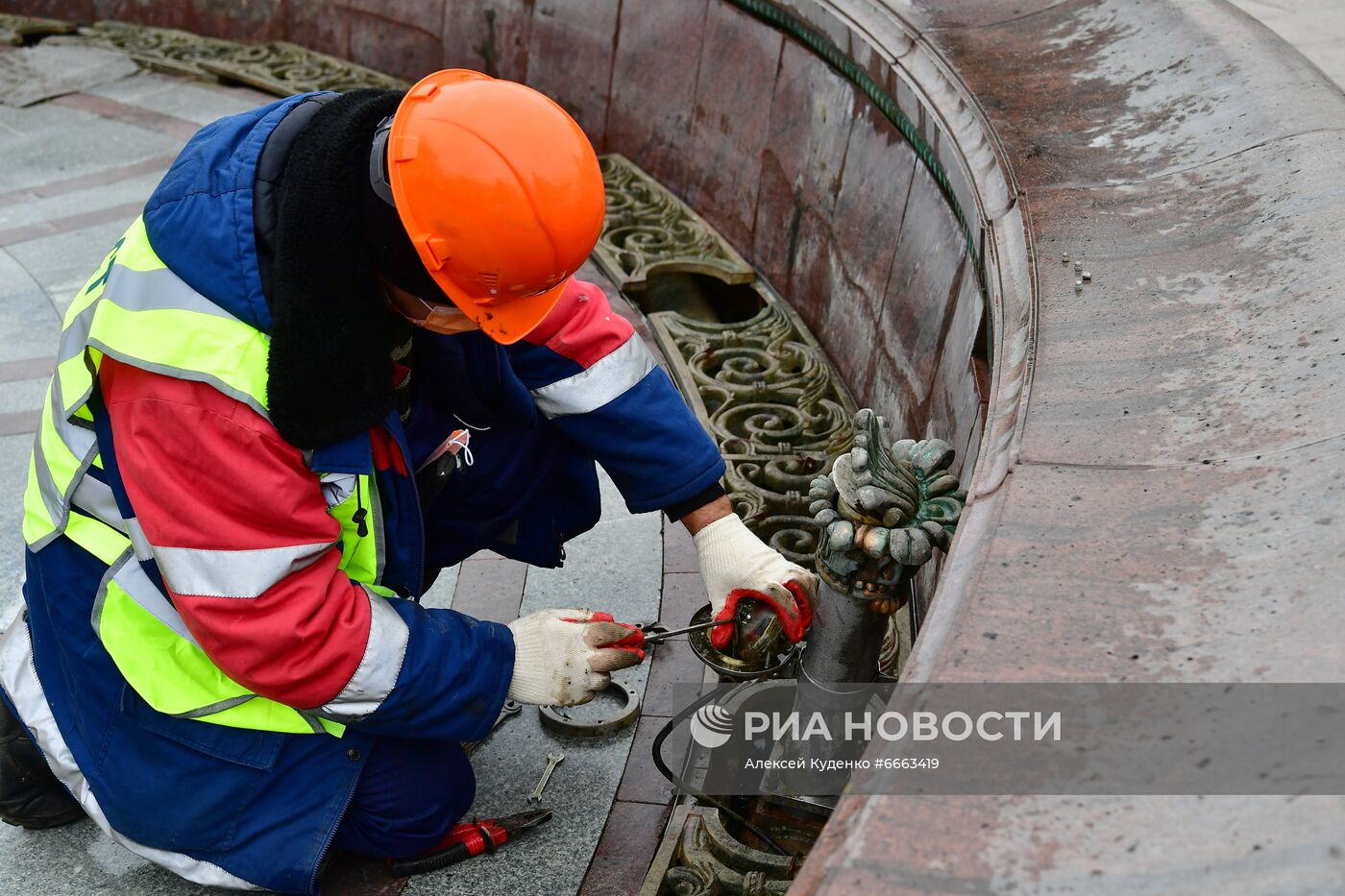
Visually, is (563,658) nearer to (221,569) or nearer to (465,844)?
(465,844)

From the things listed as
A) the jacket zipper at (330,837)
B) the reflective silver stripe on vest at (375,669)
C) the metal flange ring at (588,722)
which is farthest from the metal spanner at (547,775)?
the reflective silver stripe on vest at (375,669)

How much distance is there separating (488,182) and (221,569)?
0.72m

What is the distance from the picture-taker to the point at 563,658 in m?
2.44

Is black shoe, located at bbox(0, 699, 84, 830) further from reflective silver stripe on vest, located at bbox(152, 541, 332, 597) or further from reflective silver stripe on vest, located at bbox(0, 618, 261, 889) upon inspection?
reflective silver stripe on vest, located at bbox(152, 541, 332, 597)

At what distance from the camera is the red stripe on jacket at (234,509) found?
6.81 ft

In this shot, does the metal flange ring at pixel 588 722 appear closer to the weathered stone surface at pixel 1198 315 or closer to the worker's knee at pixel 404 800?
the worker's knee at pixel 404 800

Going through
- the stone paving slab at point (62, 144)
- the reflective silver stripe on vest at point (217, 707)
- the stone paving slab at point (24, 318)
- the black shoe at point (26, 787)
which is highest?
the reflective silver stripe on vest at point (217, 707)

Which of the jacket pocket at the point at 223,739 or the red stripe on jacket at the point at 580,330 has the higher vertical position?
the red stripe on jacket at the point at 580,330

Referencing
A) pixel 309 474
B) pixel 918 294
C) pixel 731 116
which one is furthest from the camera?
pixel 731 116

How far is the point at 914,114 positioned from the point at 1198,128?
85 centimetres

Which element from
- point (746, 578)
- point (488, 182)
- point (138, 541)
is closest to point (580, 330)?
point (746, 578)

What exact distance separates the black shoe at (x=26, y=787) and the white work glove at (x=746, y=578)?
1.29 meters

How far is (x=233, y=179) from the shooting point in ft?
6.89

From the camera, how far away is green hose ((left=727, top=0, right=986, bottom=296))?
3.19 m
